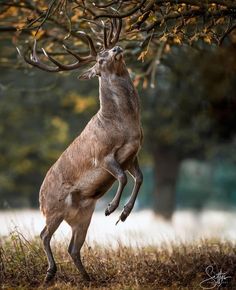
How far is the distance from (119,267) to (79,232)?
0.61 meters

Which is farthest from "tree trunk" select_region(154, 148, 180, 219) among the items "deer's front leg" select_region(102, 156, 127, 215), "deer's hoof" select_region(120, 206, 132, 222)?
"deer's hoof" select_region(120, 206, 132, 222)

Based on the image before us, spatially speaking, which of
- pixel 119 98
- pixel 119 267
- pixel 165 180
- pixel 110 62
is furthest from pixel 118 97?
pixel 165 180

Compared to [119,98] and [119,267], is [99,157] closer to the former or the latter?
[119,98]

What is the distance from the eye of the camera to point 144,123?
25.0 meters

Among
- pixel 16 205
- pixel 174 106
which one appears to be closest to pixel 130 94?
pixel 174 106

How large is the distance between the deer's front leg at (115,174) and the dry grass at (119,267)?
865 mm

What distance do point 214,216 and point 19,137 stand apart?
43.8 feet

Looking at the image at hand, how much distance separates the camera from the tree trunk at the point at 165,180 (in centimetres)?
2792

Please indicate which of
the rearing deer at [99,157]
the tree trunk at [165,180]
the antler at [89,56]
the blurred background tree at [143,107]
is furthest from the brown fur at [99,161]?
the tree trunk at [165,180]

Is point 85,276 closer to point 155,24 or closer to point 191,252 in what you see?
point 191,252

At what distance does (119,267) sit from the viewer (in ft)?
31.1

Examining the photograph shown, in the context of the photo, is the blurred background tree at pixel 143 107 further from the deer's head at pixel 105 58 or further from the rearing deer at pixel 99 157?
the rearing deer at pixel 99 157

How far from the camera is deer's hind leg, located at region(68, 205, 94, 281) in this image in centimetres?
925

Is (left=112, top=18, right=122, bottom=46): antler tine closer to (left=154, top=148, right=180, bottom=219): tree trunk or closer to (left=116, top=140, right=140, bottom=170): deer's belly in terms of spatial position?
(left=116, top=140, right=140, bottom=170): deer's belly
